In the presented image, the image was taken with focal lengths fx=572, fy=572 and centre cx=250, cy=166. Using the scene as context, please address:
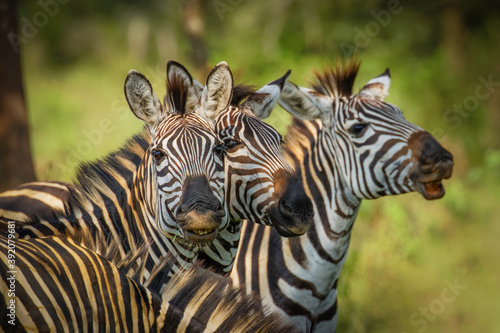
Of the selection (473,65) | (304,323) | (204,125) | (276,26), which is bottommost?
(304,323)

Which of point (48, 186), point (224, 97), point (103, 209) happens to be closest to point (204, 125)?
point (224, 97)

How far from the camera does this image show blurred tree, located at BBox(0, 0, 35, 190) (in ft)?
28.9

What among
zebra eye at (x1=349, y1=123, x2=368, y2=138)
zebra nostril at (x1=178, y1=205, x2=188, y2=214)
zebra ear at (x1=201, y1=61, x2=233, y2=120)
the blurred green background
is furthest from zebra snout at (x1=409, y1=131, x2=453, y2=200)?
zebra nostril at (x1=178, y1=205, x2=188, y2=214)

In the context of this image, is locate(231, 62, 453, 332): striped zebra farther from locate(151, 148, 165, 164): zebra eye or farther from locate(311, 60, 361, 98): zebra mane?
locate(151, 148, 165, 164): zebra eye

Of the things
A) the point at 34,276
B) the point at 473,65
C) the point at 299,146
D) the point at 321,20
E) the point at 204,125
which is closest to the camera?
the point at 34,276

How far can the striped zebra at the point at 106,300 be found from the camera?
98.8 inches

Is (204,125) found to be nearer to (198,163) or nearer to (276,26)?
(198,163)

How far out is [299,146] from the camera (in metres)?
6.02

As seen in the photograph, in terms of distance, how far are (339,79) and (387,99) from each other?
8.47 m

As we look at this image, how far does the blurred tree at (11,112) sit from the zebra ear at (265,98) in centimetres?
493

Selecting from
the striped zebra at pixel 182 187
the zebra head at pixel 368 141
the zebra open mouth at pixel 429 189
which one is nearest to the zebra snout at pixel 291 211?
the striped zebra at pixel 182 187

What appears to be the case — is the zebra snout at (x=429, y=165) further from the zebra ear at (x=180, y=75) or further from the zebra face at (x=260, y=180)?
the zebra ear at (x=180, y=75)

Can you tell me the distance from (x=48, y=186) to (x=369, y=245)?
5750 millimetres

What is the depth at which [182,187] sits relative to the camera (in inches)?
163
